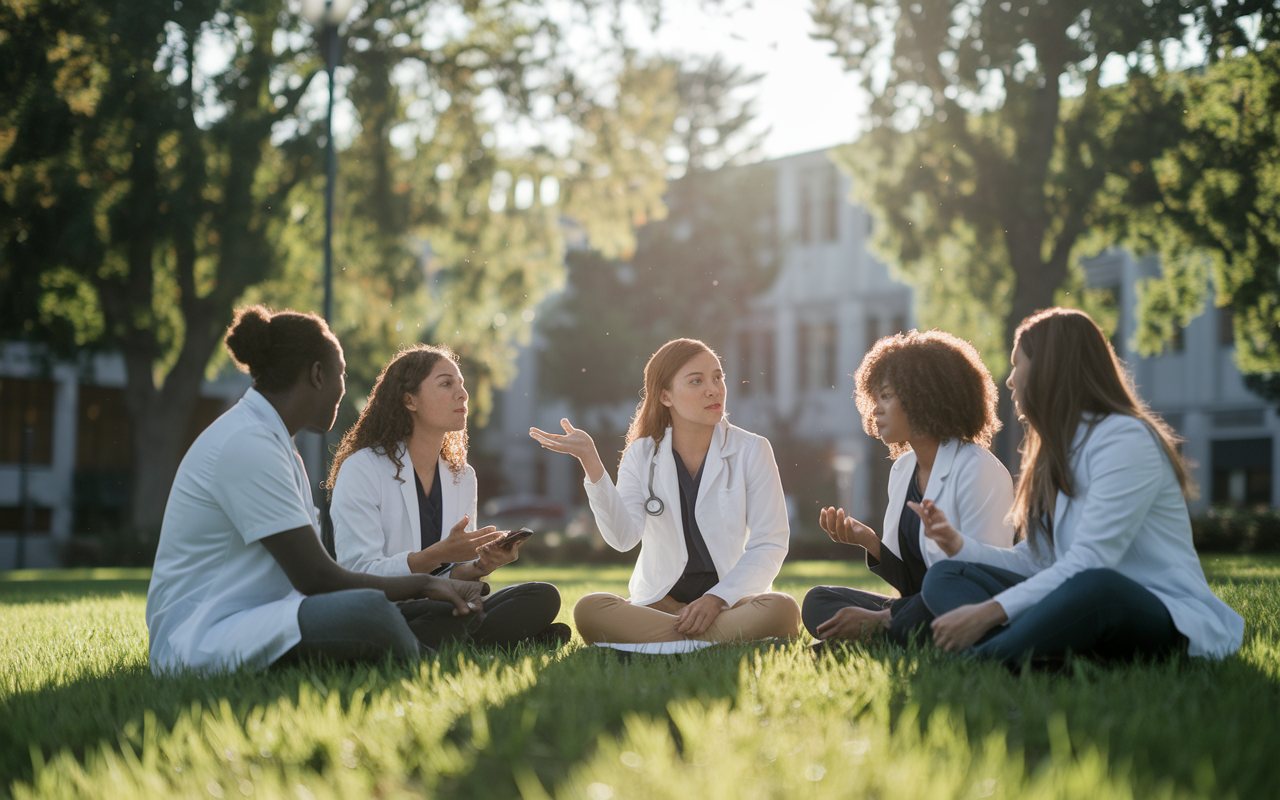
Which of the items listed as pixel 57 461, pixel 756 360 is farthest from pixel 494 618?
pixel 756 360

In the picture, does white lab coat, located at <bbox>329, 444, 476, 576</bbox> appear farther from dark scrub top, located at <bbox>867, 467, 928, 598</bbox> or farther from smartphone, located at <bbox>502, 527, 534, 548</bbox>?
dark scrub top, located at <bbox>867, 467, 928, 598</bbox>

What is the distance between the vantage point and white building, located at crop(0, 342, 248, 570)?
33.9m

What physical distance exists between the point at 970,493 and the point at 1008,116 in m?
14.9

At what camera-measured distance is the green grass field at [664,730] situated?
8.73 ft

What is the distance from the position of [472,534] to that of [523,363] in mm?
57233

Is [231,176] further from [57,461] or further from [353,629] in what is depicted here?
[57,461]

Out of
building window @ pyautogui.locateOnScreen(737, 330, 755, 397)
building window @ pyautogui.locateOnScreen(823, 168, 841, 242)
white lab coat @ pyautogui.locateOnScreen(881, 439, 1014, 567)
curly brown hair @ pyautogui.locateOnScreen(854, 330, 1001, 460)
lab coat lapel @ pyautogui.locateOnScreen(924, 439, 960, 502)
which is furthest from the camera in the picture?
building window @ pyautogui.locateOnScreen(737, 330, 755, 397)

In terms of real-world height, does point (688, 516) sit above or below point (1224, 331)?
below

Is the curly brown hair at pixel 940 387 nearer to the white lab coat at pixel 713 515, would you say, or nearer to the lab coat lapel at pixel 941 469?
the lab coat lapel at pixel 941 469

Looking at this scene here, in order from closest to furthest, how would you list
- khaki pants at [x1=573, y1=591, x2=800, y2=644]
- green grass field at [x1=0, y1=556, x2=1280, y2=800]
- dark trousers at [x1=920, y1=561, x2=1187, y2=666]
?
green grass field at [x1=0, y1=556, x2=1280, y2=800]
dark trousers at [x1=920, y1=561, x2=1187, y2=666]
khaki pants at [x1=573, y1=591, x2=800, y2=644]

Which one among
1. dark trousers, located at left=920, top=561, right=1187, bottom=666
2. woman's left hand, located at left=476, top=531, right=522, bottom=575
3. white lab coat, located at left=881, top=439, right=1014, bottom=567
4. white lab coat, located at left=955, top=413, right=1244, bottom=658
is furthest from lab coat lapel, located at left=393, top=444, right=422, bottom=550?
white lab coat, located at left=955, top=413, right=1244, bottom=658

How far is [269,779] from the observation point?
9.10ft

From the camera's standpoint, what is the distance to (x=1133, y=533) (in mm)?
4285

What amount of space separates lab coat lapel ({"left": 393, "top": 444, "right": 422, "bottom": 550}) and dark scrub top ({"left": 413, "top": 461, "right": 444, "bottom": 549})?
0.04m
